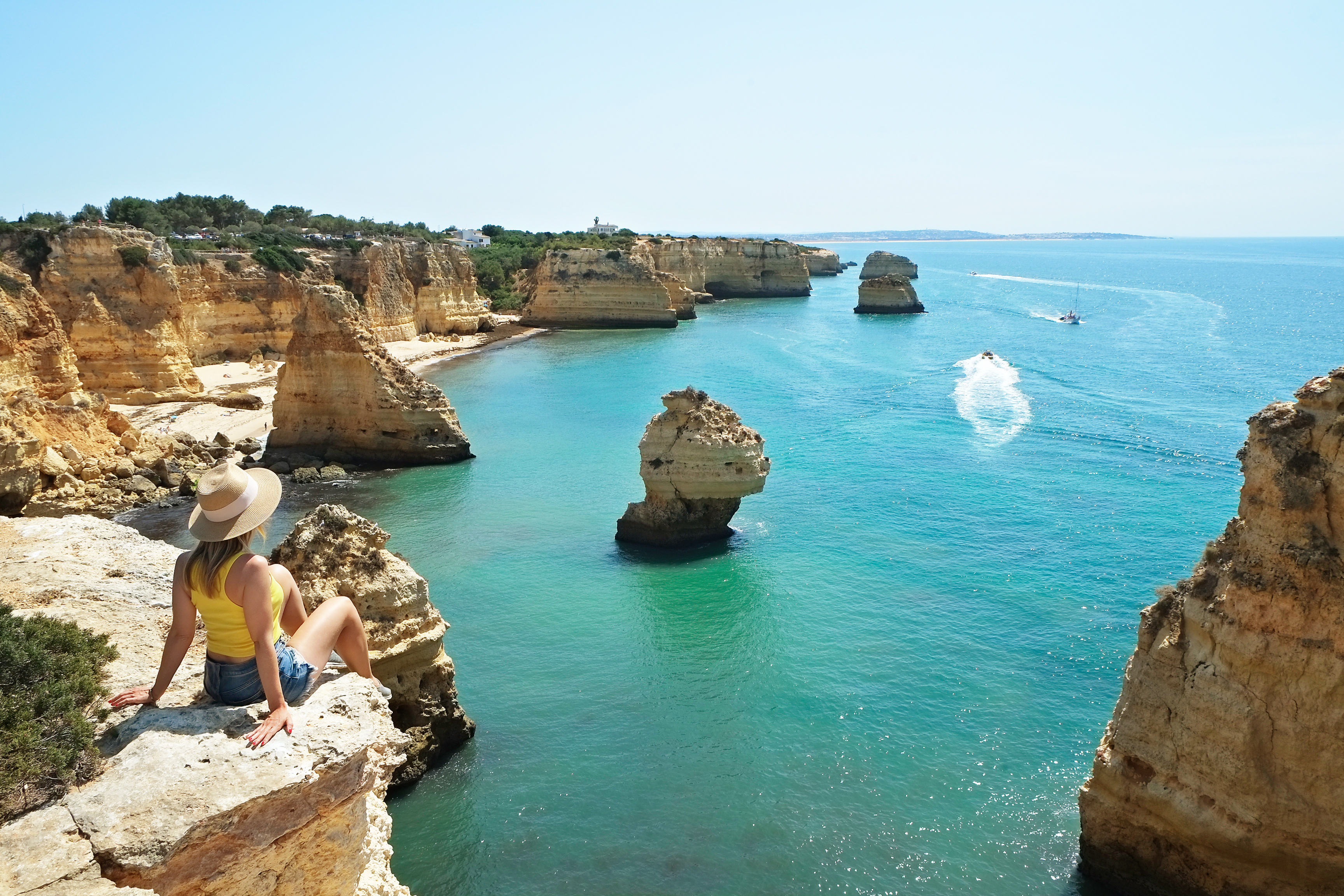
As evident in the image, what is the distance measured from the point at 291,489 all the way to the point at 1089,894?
2328 cm

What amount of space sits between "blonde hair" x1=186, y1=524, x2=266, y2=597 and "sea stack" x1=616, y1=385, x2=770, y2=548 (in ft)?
51.8

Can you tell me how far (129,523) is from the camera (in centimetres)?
2305

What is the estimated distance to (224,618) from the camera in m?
5.86

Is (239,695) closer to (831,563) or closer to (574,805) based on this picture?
(574,805)

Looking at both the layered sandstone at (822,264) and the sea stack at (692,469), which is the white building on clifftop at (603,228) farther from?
the sea stack at (692,469)

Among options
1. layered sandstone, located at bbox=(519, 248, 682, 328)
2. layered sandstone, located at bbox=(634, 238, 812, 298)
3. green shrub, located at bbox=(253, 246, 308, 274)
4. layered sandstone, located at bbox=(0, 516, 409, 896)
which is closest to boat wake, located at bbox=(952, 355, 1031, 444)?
layered sandstone, located at bbox=(519, 248, 682, 328)

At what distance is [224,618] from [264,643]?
43 cm

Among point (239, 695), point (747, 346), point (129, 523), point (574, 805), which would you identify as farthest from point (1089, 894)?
point (747, 346)

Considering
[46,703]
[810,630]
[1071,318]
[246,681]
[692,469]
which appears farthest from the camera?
[1071,318]

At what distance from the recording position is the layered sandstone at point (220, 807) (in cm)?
484

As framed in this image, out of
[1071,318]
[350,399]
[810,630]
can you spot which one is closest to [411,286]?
[350,399]

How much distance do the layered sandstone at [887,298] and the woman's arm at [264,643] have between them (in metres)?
82.0

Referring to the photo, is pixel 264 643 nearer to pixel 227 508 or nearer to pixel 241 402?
pixel 227 508

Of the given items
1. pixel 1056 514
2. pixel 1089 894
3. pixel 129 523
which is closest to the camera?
pixel 1089 894
